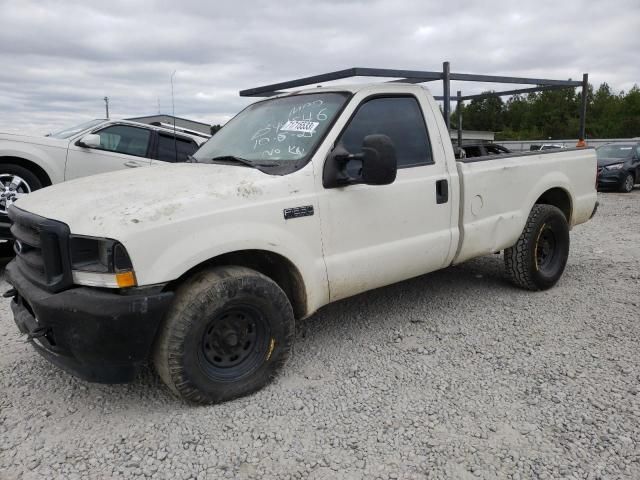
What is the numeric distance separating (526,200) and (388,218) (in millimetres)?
1800

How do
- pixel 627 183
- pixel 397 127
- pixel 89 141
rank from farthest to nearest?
1. pixel 627 183
2. pixel 89 141
3. pixel 397 127

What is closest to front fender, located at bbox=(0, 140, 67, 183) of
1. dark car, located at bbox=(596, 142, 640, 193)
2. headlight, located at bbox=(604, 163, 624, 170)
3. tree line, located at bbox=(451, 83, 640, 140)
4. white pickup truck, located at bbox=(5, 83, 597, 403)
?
white pickup truck, located at bbox=(5, 83, 597, 403)

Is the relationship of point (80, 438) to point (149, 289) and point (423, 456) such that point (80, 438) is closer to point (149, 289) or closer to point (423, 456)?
point (149, 289)

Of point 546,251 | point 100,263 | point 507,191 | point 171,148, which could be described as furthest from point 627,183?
point 100,263

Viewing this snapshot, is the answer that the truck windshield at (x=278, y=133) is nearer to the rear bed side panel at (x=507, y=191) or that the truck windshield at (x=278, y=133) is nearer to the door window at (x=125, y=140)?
the rear bed side panel at (x=507, y=191)

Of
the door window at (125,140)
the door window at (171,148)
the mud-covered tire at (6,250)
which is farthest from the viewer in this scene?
the door window at (171,148)

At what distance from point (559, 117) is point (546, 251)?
7655 cm

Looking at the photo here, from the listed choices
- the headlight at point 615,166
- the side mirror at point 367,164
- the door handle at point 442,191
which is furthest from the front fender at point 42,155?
the headlight at point 615,166

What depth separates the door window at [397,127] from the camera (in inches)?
142

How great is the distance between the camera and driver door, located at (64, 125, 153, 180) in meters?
6.70

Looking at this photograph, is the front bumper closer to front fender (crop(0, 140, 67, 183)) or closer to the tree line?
front fender (crop(0, 140, 67, 183))

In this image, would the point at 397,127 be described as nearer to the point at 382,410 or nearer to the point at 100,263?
the point at 382,410

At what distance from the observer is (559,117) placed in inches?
2881

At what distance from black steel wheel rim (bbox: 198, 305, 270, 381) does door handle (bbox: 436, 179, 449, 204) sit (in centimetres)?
168
